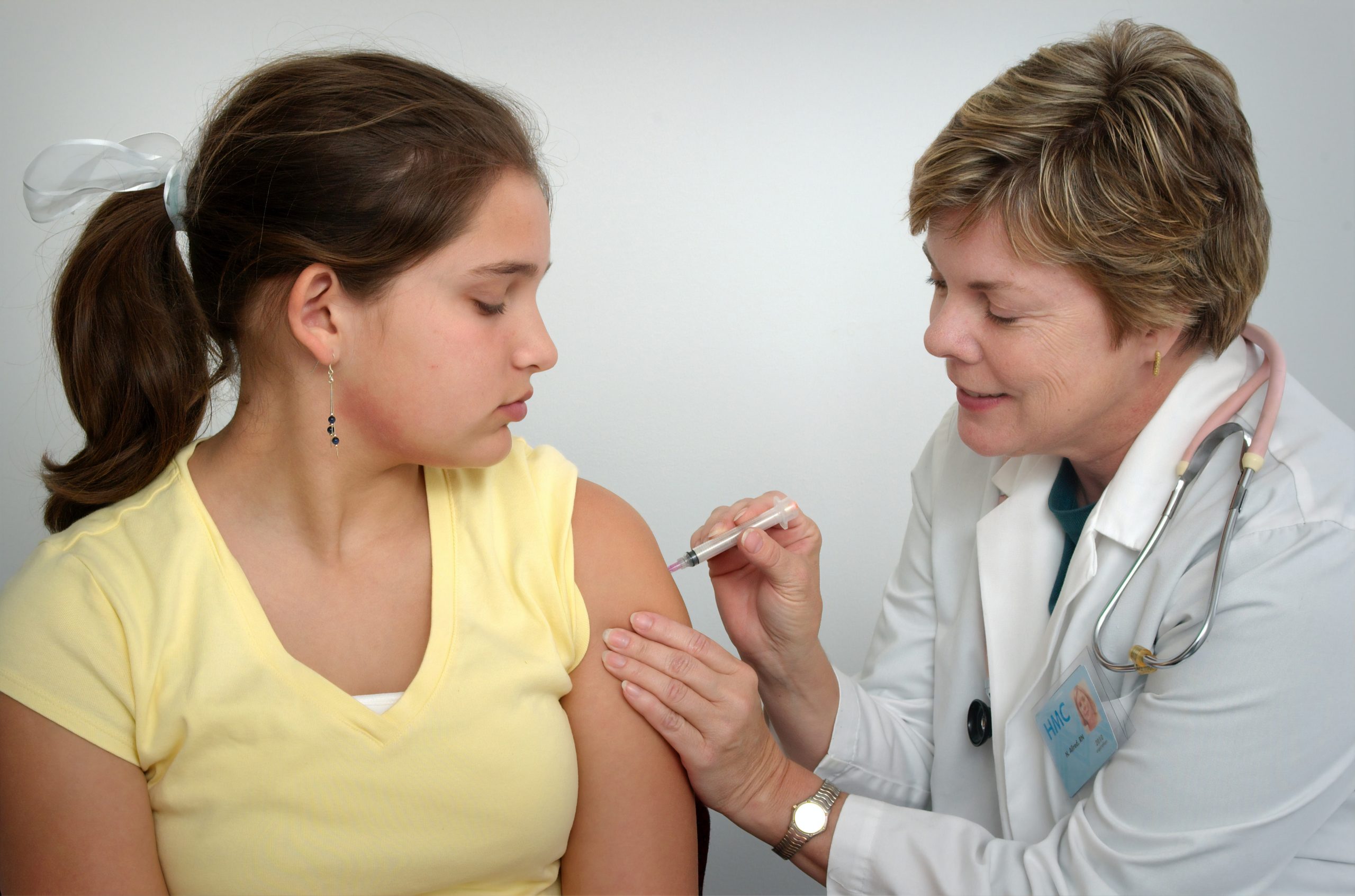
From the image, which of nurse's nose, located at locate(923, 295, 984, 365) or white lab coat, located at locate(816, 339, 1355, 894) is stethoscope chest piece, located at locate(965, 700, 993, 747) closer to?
white lab coat, located at locate(816, 339, 1355, 894)

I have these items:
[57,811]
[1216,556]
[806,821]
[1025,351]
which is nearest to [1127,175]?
[1025,351]

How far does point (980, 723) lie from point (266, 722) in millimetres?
1005

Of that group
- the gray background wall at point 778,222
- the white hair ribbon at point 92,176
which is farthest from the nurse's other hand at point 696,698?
the gray background wall at point 778,222

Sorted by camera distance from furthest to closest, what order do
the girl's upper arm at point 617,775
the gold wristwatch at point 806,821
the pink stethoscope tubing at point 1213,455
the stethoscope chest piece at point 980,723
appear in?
the stethoscope chest piece at point 980,723, the gold wristwatch at point 806,821, the girl's upper arm at point 617,775, the pink stethoscope tubing at point 1213,455

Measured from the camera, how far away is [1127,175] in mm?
1352

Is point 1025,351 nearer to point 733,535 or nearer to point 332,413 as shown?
point 733,535

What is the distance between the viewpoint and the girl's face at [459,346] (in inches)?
49.0

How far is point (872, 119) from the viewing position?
2.50 meters

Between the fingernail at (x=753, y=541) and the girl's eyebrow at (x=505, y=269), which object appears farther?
the fingernail at (x=753, y=541)

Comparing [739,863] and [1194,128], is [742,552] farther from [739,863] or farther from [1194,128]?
[739,863]

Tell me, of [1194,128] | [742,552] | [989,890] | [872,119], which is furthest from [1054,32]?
[989,890]

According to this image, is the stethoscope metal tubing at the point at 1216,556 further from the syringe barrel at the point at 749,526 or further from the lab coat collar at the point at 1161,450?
the syringe barrel at the point at 749,526

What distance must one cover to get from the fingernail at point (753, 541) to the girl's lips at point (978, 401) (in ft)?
1.17

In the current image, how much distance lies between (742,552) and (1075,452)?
1.67ft
